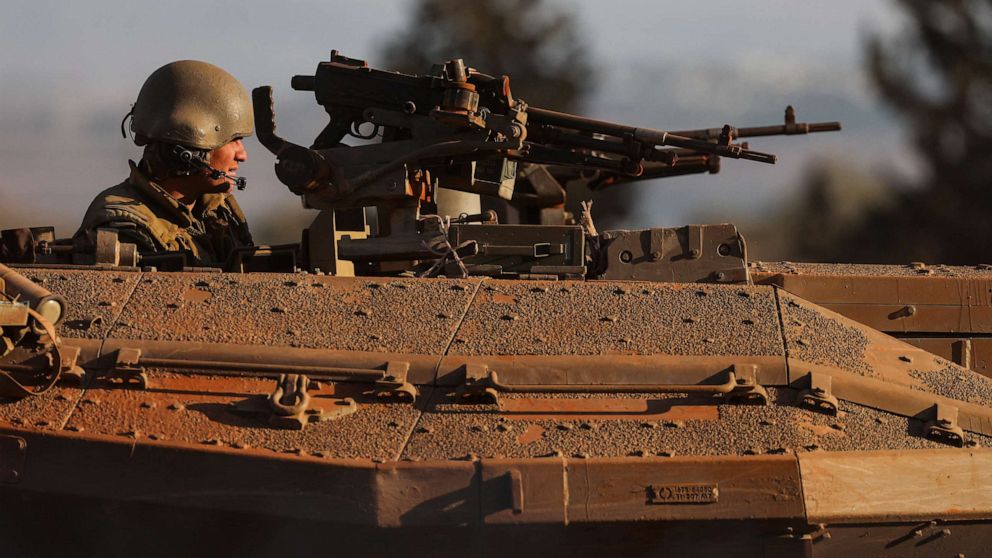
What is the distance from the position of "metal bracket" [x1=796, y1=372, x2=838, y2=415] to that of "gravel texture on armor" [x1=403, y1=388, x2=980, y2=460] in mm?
29

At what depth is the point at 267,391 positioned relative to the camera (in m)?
7.07

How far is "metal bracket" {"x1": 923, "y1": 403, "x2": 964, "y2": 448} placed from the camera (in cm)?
709

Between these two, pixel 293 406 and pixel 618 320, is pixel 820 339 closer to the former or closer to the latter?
pixel 618 320

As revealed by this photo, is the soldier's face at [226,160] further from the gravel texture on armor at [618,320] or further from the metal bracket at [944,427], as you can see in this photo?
the metal bracket at [944,427]

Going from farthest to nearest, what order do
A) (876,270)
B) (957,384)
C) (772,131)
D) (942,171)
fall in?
(942,171)
(772,131)
(876,270)
(957,384)

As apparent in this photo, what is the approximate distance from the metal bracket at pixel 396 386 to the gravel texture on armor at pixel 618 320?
27 centimetres

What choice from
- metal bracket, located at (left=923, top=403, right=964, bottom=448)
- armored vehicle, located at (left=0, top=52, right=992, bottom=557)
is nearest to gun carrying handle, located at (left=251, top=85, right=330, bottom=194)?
armored vehicle, located at (left=0, top=52, right=992, bottom=557)

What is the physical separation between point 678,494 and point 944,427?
1.29 metres

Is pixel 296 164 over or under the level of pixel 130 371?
over

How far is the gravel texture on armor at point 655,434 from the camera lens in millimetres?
6809

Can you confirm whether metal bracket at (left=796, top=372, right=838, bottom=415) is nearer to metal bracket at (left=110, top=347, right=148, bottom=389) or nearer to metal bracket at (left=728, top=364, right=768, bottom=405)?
metal bracket at (left=728, top=364, right=768, bottom=405)

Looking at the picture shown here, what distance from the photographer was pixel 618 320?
7395 millimetres

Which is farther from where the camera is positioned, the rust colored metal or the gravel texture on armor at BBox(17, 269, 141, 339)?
the gravel texture on armor at BBox(17, 269, 141, 339)

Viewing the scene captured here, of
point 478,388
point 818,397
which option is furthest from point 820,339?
point 478,388
